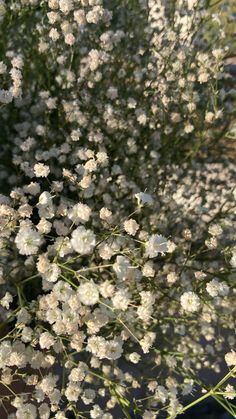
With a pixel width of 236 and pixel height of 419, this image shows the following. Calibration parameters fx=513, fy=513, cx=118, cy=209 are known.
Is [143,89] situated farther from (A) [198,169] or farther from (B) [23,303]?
(B) [23,303]

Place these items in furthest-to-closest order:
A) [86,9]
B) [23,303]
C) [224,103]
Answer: [224,103]
[86,9]
[23,303]

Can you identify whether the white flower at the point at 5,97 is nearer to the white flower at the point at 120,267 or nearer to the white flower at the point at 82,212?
the white flower at the point at 82,212

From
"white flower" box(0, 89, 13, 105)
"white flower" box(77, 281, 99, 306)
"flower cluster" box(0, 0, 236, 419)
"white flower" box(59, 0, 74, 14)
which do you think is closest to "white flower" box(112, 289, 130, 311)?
"white flower" box(77, 281, 99, 306)

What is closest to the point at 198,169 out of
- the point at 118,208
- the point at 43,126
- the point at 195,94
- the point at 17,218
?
the point at 195,94

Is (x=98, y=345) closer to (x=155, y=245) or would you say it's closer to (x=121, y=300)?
(x=121, y=300)

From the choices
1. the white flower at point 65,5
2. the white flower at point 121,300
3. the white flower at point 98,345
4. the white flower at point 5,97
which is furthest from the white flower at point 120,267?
the white flower at point 65,5

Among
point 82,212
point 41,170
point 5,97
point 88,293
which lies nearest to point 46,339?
point 88,293
